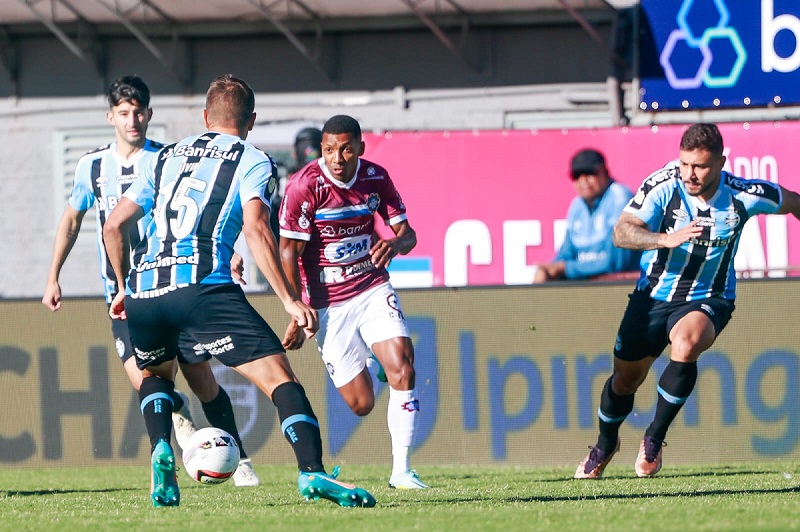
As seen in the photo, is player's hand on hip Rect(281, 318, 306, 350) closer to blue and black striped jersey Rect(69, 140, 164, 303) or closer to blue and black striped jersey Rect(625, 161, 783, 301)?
blue and black striped jersey Rect(69, 140, 164, 303)

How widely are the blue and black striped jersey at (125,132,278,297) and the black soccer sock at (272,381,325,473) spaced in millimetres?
614

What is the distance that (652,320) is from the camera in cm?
832

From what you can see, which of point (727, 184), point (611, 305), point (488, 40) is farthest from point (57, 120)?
point (727, 184)

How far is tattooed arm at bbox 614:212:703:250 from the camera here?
7734mm

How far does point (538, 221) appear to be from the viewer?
14.7m

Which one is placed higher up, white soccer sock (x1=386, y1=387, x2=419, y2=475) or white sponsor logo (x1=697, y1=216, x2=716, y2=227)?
white sponsor logo (x1=697, y1=216, x2=716, y2=227)

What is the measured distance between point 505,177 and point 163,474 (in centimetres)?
904

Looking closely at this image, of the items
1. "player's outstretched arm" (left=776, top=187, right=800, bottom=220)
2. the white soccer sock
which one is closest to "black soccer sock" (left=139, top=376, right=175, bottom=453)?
the white soccer sock

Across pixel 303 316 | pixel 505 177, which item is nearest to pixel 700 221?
pixel 303 316

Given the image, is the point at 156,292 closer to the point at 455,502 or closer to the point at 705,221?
the point at 455,502

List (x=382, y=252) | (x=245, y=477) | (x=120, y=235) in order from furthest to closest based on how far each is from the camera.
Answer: (x=245, y=477) → (x=382, y=252) → (x=120, y=235)

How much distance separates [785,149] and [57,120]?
950 cm

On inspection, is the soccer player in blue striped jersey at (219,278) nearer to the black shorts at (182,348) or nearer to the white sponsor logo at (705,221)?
the black shorts at (182,348)

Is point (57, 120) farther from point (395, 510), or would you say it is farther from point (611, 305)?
point (395, 510)
